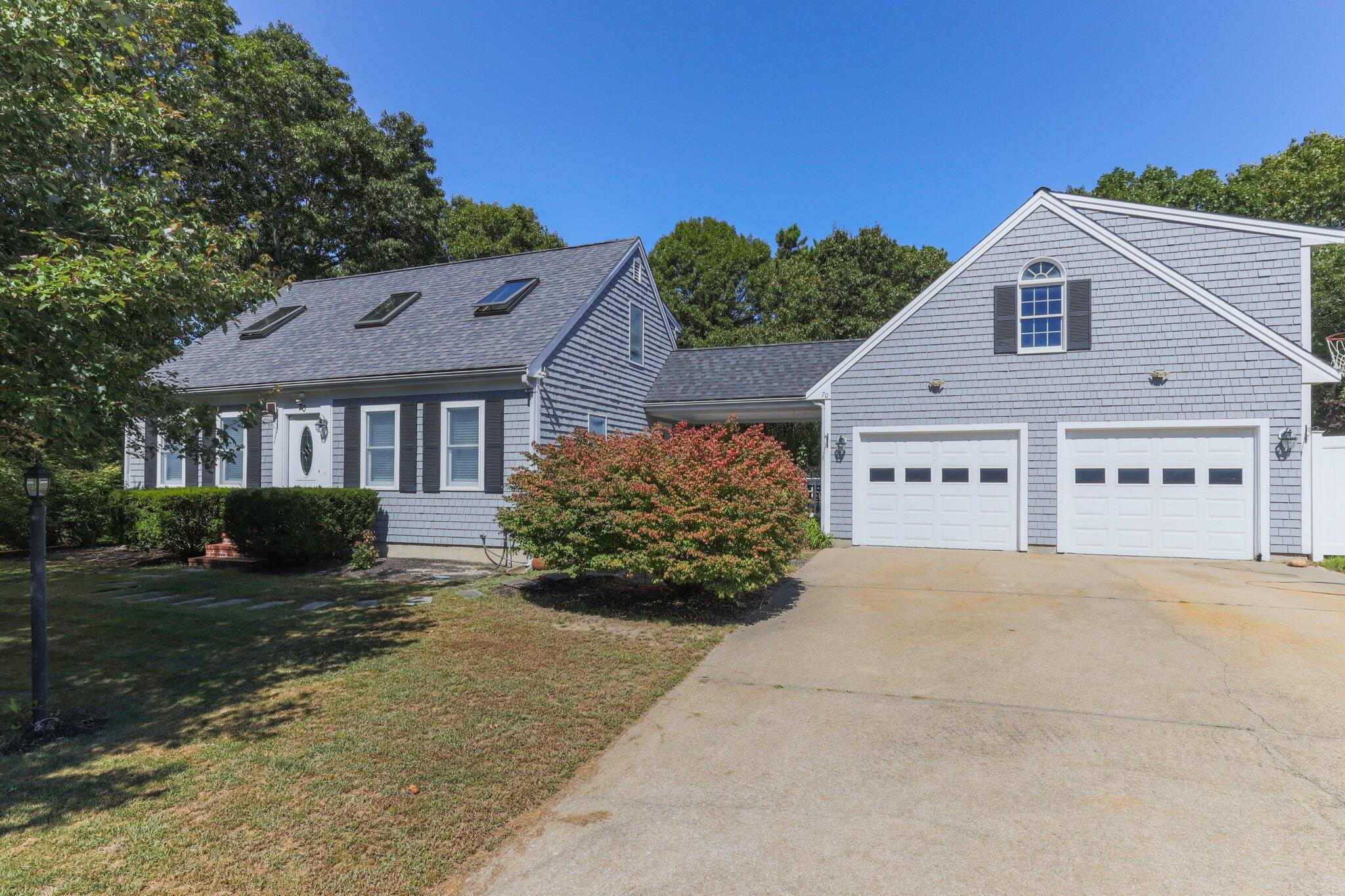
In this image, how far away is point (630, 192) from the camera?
2189 cm

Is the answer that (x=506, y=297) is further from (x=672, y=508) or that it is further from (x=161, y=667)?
(x=161, y=667)

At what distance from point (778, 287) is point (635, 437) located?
781 inches

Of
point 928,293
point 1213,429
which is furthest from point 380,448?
point 1213,429

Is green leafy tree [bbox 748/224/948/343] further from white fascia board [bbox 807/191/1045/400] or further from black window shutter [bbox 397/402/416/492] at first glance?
black window shutter [bbox 397/402/416/492]

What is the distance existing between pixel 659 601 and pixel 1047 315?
363 inches

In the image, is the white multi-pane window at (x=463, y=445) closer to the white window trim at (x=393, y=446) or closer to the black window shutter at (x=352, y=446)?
the white window trim at (x=393, y=446)

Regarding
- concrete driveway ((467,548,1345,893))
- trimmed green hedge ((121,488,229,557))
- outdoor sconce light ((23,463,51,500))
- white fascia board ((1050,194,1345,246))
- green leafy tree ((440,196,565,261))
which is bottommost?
concrete driveway ((467,548,1345,893))

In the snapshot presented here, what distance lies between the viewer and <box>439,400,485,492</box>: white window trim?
11508 millimetres

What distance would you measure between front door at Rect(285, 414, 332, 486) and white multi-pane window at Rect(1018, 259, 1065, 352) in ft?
43.7

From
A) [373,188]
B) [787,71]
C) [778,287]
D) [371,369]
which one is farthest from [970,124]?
[373,188]

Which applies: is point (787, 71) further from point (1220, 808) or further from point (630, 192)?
point (1220, 808)

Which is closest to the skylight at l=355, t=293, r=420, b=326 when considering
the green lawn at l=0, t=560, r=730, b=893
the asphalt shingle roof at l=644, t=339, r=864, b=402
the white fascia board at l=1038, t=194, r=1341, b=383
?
the asphalt shingle roof at l=644, t=339, r=864, b=402

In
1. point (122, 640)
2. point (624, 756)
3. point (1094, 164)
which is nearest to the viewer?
point (624, 756)

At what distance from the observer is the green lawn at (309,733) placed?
2.91 meters
